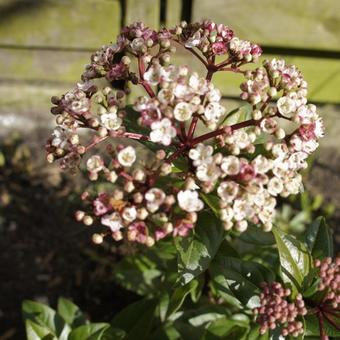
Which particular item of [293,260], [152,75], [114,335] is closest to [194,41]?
[152,75]

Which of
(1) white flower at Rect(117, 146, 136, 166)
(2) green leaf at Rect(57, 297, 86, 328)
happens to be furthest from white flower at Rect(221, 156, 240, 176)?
(2) green leaf at Rect(57, 297, 86, 328)

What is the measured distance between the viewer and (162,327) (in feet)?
7.85

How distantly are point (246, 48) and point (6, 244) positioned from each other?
88.1 inches

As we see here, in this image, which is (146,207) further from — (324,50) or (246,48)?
(324,50)

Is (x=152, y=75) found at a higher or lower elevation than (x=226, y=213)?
higher

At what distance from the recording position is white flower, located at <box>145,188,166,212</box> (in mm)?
1479

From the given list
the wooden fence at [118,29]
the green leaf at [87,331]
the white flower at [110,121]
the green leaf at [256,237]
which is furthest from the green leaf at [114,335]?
the wooden fence at [118,29]

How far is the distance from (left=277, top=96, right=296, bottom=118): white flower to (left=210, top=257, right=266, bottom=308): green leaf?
55cm

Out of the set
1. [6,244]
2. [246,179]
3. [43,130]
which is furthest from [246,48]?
[43,130]

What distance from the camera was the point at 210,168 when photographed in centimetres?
152

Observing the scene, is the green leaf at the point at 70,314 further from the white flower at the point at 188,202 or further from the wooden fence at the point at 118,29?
the wooden fence at the point at 118,29

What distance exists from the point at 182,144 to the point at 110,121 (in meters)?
0.23

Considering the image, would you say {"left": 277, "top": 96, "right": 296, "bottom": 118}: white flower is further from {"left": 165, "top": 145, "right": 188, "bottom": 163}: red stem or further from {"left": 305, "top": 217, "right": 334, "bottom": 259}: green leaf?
{"left": 305, "top": 217, "right": 334, "bottom": 259}: green leaf

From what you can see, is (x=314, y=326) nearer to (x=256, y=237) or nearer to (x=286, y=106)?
(x=256, y=237)
